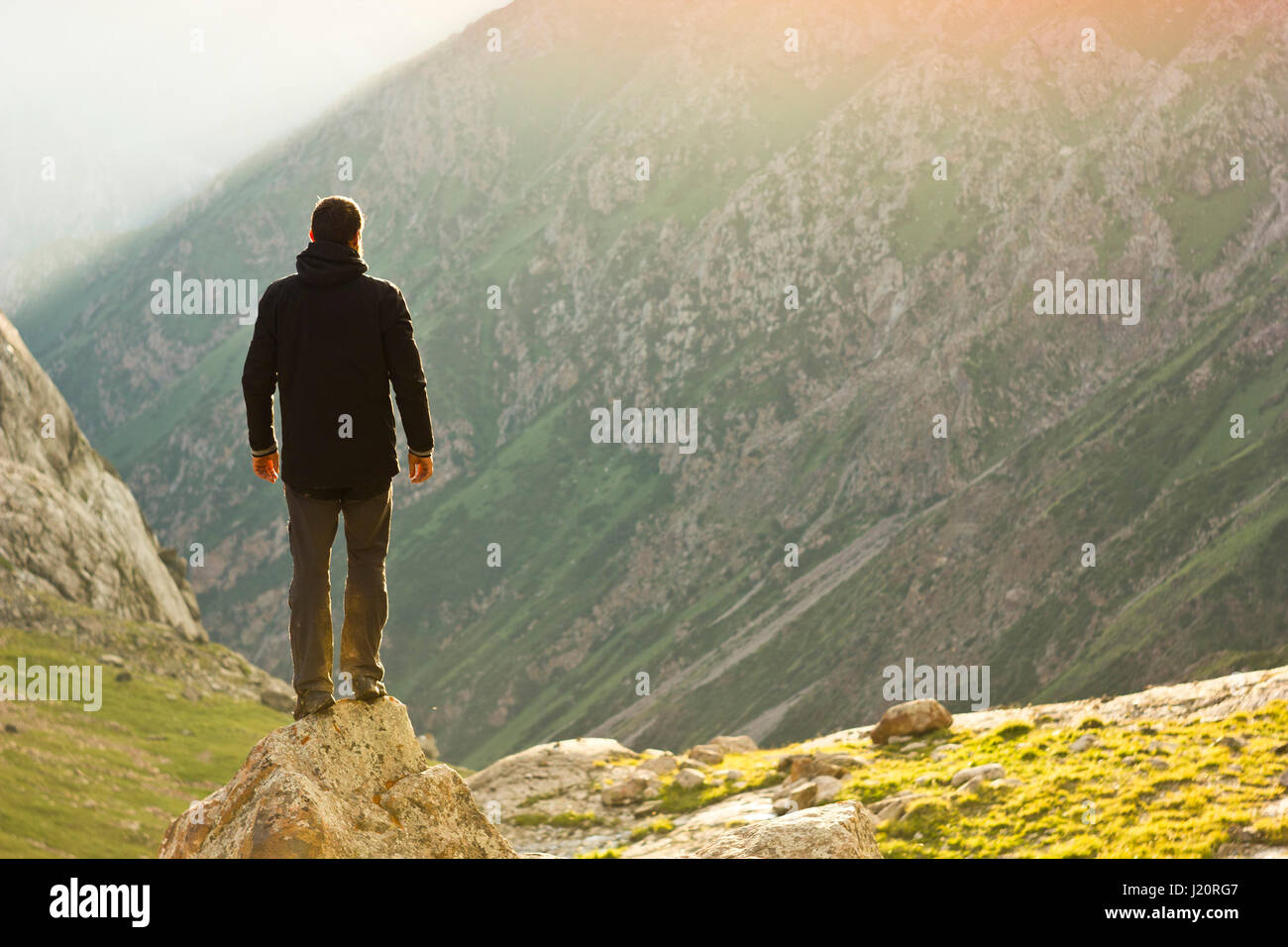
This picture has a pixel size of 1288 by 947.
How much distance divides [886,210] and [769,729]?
99647mm

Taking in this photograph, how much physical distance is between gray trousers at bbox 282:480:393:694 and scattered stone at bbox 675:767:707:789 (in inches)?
970

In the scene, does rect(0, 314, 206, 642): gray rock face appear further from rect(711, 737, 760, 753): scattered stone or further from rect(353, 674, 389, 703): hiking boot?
rect(353, 674, 389, 703): hiking boot

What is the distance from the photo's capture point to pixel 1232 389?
135 m

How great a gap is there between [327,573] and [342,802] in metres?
2.53

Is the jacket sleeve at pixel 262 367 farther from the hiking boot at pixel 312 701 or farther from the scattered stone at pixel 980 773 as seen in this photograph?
the scattered stone at pixel 980 773

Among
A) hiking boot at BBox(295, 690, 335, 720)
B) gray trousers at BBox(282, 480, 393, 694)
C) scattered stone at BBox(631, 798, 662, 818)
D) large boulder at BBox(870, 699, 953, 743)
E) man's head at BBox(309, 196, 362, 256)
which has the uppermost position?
man's head at BBox(309, 196, 362, 256)

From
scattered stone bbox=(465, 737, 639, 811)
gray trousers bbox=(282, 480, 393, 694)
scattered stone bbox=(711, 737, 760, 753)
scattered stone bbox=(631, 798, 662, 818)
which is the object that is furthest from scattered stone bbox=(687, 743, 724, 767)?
gray trousers bbox=(282, 480, 393, 694)

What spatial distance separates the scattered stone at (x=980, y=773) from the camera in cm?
2761

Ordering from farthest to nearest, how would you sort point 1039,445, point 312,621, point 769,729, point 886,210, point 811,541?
→ point 886,210 < point 811,541 < point 1039,445 < point 769,729 < point 312,621

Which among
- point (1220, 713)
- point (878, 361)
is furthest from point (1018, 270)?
point (1220, 713)

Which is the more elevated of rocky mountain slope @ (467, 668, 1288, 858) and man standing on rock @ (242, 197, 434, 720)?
man standing on rock @ (242, 197, 434, 720)

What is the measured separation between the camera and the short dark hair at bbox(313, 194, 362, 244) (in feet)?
41.8

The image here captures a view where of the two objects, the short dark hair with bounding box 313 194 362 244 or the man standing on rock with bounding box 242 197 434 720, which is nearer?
the man standing on rock with bounding box 242 197 434 720
